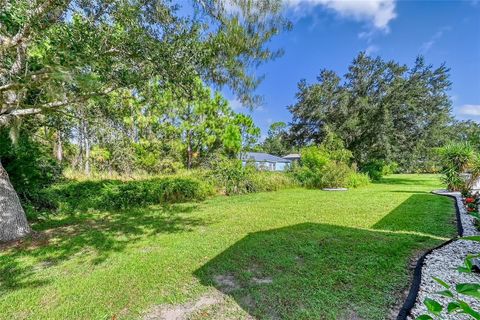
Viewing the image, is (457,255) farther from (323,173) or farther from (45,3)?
(323,173)

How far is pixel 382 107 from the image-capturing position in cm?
1462

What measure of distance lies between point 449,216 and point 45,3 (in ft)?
27.9

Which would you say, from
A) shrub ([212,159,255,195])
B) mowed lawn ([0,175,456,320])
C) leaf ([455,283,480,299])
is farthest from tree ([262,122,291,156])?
leaf ([455,283,480,299])

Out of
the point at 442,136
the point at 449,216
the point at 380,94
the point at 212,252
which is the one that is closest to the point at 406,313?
the point at 212,252

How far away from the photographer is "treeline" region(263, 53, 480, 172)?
578 inches

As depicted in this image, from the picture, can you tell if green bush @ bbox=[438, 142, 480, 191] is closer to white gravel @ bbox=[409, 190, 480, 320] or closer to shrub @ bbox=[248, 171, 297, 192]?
shrub @ bbox=[248, 171, 297, 192]

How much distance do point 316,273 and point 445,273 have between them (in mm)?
1421

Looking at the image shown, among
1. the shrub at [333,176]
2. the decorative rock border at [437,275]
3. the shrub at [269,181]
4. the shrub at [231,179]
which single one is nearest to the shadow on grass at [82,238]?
the shrub at [231,179]

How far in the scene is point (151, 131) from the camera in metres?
16.6

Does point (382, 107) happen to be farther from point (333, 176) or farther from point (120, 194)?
point (120, 194)

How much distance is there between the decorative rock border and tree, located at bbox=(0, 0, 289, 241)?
3498mm

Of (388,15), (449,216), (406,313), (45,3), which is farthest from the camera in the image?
(449,216)

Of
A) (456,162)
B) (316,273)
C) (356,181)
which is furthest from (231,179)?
(456,162)

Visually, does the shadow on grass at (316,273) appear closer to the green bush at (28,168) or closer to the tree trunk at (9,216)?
the tree trunk at (9,216)
